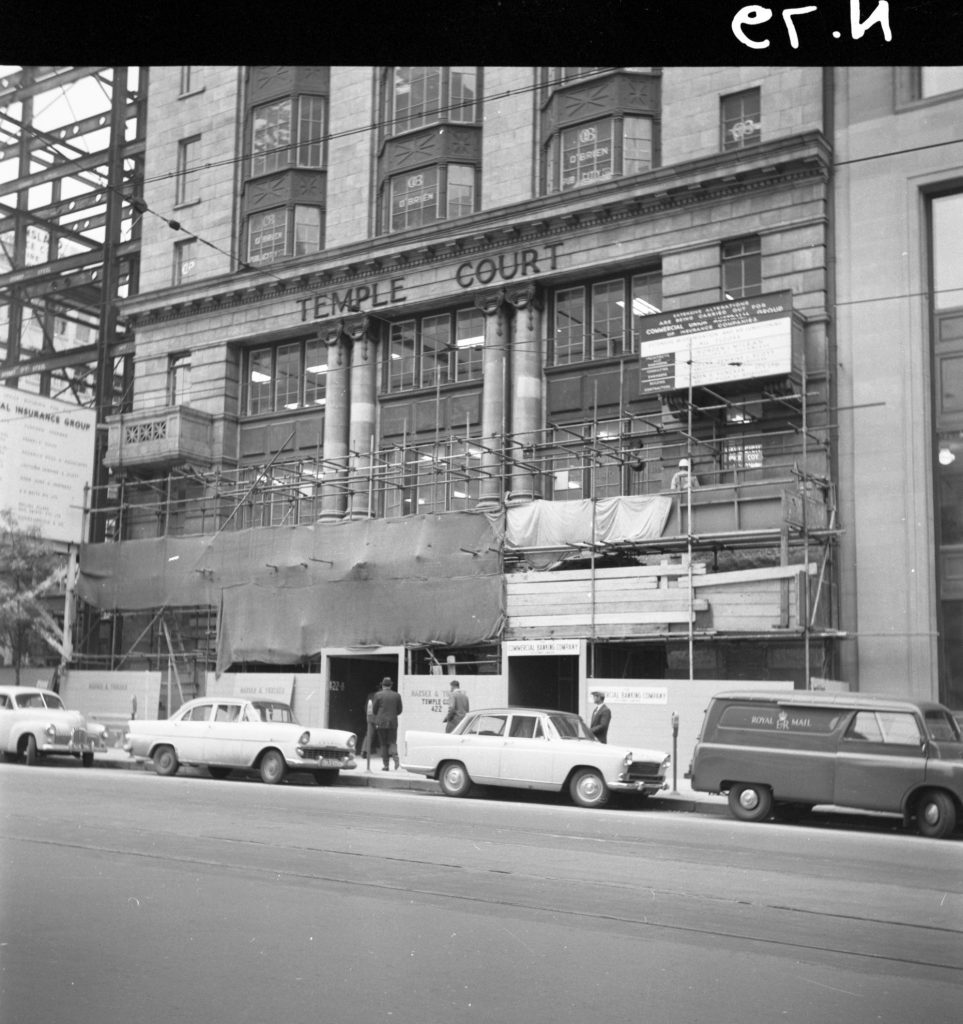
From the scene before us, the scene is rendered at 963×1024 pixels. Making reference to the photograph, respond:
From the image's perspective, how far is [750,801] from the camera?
16641 millimetres

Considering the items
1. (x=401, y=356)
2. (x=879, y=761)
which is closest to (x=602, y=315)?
(x=401, y=356)

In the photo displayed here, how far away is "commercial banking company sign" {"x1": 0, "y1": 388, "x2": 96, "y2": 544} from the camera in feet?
107

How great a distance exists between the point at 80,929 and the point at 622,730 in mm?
16715

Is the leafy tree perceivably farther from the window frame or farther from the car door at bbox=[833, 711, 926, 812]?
the car door at bbox=[833, 711, 926, 812]

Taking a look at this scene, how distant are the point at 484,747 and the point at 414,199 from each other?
63.2 feet

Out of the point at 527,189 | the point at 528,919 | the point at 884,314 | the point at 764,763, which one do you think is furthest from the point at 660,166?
the point at 528,919

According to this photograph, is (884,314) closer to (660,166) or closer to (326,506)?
(660,166)

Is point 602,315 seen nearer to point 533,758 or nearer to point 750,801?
point 533,758

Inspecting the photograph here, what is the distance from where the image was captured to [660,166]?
28.9m

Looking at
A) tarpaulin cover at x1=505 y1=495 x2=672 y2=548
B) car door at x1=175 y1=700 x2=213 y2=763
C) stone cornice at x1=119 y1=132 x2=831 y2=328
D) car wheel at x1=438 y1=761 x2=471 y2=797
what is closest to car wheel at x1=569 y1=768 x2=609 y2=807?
car wheel at x1=438 y1=761 x2=471 y2=797

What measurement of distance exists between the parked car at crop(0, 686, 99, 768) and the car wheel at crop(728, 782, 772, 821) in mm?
13666

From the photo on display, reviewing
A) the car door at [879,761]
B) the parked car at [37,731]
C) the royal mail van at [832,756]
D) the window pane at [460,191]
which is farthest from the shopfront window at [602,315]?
the car door at [879,761]

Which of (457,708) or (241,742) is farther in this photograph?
(457,708)
